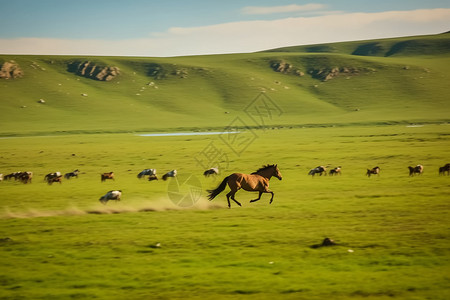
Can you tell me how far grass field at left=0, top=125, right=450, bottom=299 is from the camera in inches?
450

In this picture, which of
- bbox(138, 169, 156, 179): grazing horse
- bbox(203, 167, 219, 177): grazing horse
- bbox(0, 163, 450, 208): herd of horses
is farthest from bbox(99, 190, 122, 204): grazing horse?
bbox(203, 167, 219, 177): grazing horse

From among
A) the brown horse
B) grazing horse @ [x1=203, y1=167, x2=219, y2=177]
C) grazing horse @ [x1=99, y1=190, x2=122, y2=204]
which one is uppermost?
→ the brown horse

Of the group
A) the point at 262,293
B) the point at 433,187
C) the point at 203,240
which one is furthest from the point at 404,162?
the point at 262,293

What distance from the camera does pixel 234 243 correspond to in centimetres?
1507

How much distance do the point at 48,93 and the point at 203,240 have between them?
15492 centimetres

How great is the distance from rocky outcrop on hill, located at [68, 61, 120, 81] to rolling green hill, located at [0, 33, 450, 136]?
683mm

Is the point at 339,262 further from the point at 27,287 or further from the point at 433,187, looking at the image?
the point at 433,187

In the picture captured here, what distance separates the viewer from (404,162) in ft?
127

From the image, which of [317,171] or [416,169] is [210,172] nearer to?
[317,171]

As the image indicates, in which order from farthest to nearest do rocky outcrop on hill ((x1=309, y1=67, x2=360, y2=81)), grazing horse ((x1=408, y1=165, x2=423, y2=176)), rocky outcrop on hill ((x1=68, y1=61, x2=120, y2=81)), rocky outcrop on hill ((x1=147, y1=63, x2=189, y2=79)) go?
rocky outcrop on hill ((x1=147, y1=63, x2=189, y2=79))
rocky outcrop on hill ((x1=68, y1=61, x2=120, y2=81))
rocky outcrop on hill ((x1=309, y1=67, x2=360, y2=81))
grazing horse ((x1=408, y1=165, x2=423, y2=176))

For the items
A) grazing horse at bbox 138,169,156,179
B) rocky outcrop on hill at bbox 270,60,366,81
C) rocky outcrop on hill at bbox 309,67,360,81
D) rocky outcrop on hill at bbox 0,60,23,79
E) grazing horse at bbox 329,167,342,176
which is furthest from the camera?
rocky outcrop on hill at bbox 270,60,366,81

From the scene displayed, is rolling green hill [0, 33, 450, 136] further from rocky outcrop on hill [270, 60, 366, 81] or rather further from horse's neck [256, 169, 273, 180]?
horse's neck [256, 169, 273, 180]

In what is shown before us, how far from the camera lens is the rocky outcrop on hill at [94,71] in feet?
613

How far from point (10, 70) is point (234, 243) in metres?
179
